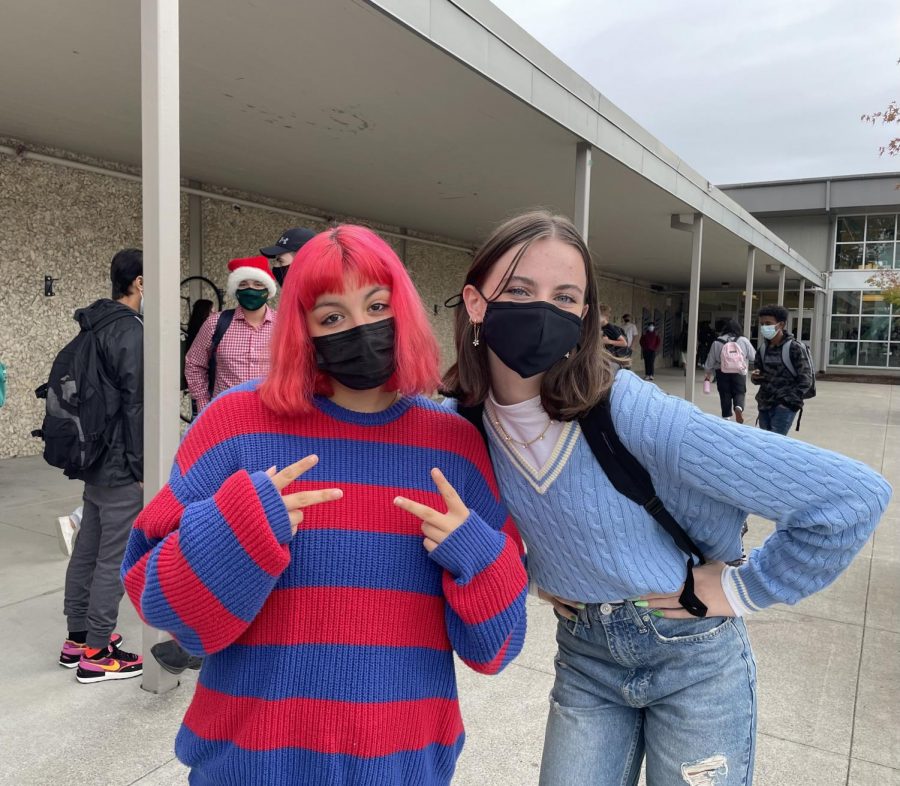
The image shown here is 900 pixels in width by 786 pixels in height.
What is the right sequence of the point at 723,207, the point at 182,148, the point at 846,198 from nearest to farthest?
1. the point at 182,148
2. the point at 723,207
3. the point at 846,198

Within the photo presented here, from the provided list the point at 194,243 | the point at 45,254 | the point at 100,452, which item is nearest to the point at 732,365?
the point at 194,243

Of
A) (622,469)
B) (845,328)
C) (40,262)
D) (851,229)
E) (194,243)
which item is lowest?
(622,469)

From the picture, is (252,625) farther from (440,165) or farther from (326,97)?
(440,165)

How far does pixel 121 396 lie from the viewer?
3131 millimetres

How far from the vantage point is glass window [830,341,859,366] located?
26.2m

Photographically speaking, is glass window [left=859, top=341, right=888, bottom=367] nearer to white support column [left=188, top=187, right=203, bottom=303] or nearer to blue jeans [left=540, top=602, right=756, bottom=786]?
white support column [left=188, top=187, right=203, bottom=303]

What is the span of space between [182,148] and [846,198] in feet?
79.5

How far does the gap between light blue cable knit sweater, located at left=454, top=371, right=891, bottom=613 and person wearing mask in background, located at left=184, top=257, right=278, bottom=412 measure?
2645 mm

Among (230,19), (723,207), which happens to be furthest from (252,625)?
(723,207)

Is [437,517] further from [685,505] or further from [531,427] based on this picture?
[685,505]

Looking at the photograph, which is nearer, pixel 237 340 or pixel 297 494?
pixel 297 494

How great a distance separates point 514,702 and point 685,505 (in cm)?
196

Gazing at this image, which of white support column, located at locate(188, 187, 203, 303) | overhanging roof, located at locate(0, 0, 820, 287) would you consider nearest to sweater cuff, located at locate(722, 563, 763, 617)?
overhanging roof, located at locate(0, 0, 820, 287)

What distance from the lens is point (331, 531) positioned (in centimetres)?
116
